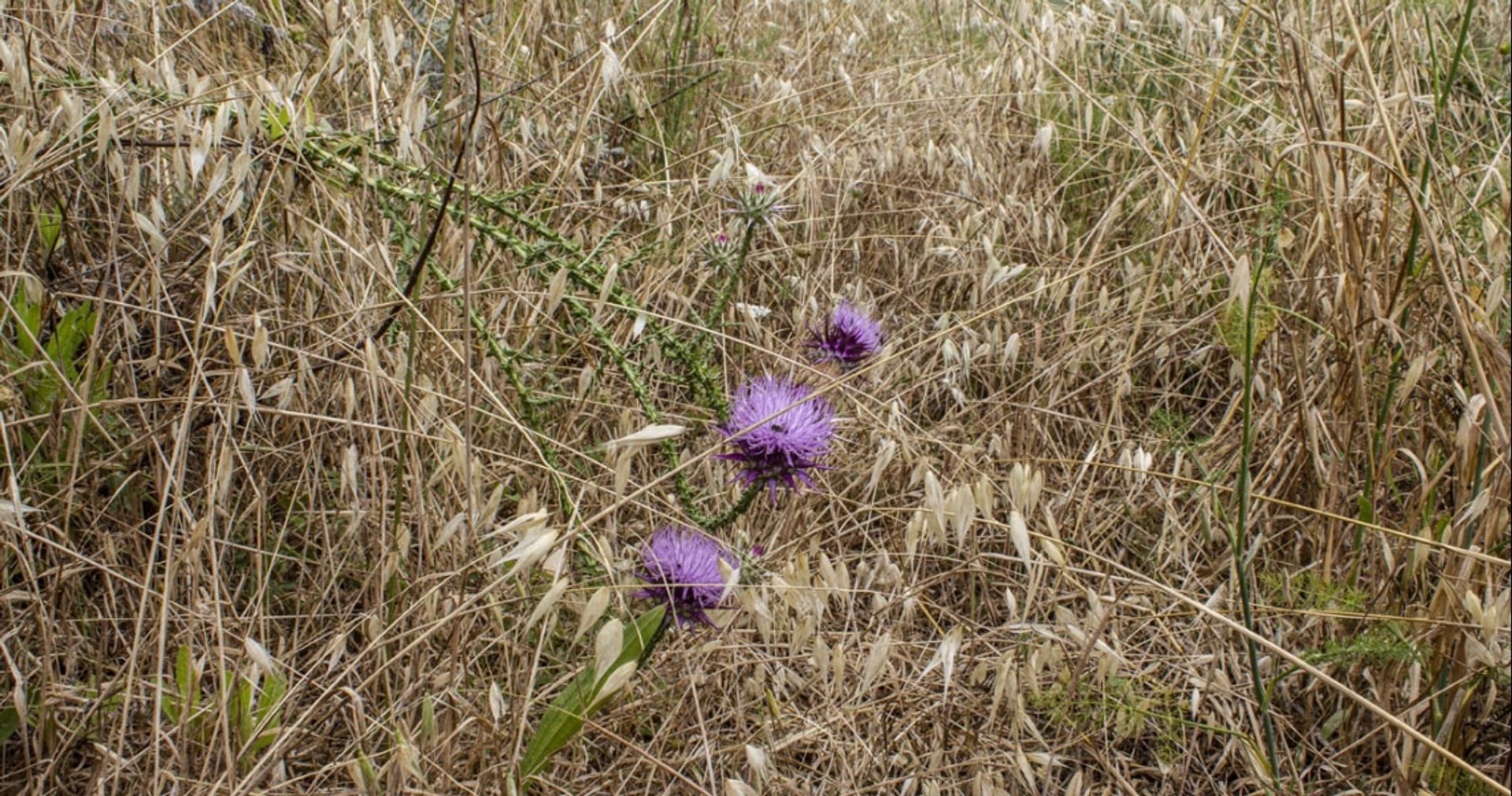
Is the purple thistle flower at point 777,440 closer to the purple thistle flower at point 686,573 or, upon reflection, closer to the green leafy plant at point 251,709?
the purple thistle flower at point 686,573

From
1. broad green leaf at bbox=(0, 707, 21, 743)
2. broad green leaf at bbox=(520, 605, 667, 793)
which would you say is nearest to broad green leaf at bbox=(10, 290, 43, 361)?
broad green leaf at bbox=(0, 707, 21, 743)

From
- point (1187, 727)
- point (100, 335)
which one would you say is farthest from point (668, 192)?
point (1187, 727)

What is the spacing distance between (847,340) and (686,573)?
59 cm

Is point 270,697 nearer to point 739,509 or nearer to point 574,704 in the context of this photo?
point 574,704

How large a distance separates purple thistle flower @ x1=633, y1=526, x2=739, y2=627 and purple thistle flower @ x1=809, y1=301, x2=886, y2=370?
0.50 m

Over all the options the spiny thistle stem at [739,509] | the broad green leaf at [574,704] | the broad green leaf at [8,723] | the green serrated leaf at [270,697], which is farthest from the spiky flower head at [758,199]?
the broad green leaf at [8,723]

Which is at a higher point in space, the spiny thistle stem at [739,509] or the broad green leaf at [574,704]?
the spiny thistle stem at [739,509]

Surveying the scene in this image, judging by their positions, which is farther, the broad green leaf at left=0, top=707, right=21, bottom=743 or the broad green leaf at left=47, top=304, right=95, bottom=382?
the broad green leaf at left=47, top=304, right=95, bottom=382

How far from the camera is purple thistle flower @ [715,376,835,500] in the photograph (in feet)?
4.11

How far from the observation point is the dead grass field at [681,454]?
1.17 m

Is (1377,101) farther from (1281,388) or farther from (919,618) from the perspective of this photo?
(919,618)

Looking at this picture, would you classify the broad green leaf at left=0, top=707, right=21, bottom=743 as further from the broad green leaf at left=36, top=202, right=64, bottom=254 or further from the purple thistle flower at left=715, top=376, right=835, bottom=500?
the purple thistle flower at left=715, top=376, right=835, bottom=500

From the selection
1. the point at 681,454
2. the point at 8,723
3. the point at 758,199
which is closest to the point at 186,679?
the point at 8,723

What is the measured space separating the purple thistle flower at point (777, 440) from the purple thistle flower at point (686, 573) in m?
0.10
